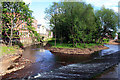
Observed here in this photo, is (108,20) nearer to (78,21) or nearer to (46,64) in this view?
(78,21)

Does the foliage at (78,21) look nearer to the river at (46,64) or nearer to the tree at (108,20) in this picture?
the tree at (108,20)

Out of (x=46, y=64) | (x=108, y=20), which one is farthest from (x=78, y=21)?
(x=108, y=20)

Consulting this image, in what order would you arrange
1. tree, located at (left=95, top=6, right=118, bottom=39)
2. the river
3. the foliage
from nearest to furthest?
1. the river
2. the foliage
3. tree, located at (left=95, top=6, right=118, bottom=39)

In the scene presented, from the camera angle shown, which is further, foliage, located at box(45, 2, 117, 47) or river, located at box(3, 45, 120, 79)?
foliage, located at box(45, 2, 117, 47)

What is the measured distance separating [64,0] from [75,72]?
25896 mm

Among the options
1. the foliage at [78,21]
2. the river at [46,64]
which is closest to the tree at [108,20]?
the foliage at [78,21]

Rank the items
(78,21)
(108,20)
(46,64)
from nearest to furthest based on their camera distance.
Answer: (46,64) < (78,21) < (108,20)

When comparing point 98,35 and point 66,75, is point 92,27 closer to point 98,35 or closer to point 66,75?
point 98,35

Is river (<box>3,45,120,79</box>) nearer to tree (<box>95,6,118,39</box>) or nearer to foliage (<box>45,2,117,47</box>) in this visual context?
foliage (<box>45,2,117,47</box>)

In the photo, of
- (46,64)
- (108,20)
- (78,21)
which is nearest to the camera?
(46,64)

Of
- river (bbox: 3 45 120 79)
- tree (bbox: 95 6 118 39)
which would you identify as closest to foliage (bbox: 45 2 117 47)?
tree (bbox: 95 6 118 39)

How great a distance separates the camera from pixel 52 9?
117 feet

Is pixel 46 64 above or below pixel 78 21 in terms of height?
below

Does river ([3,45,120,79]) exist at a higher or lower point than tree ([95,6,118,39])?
lower
